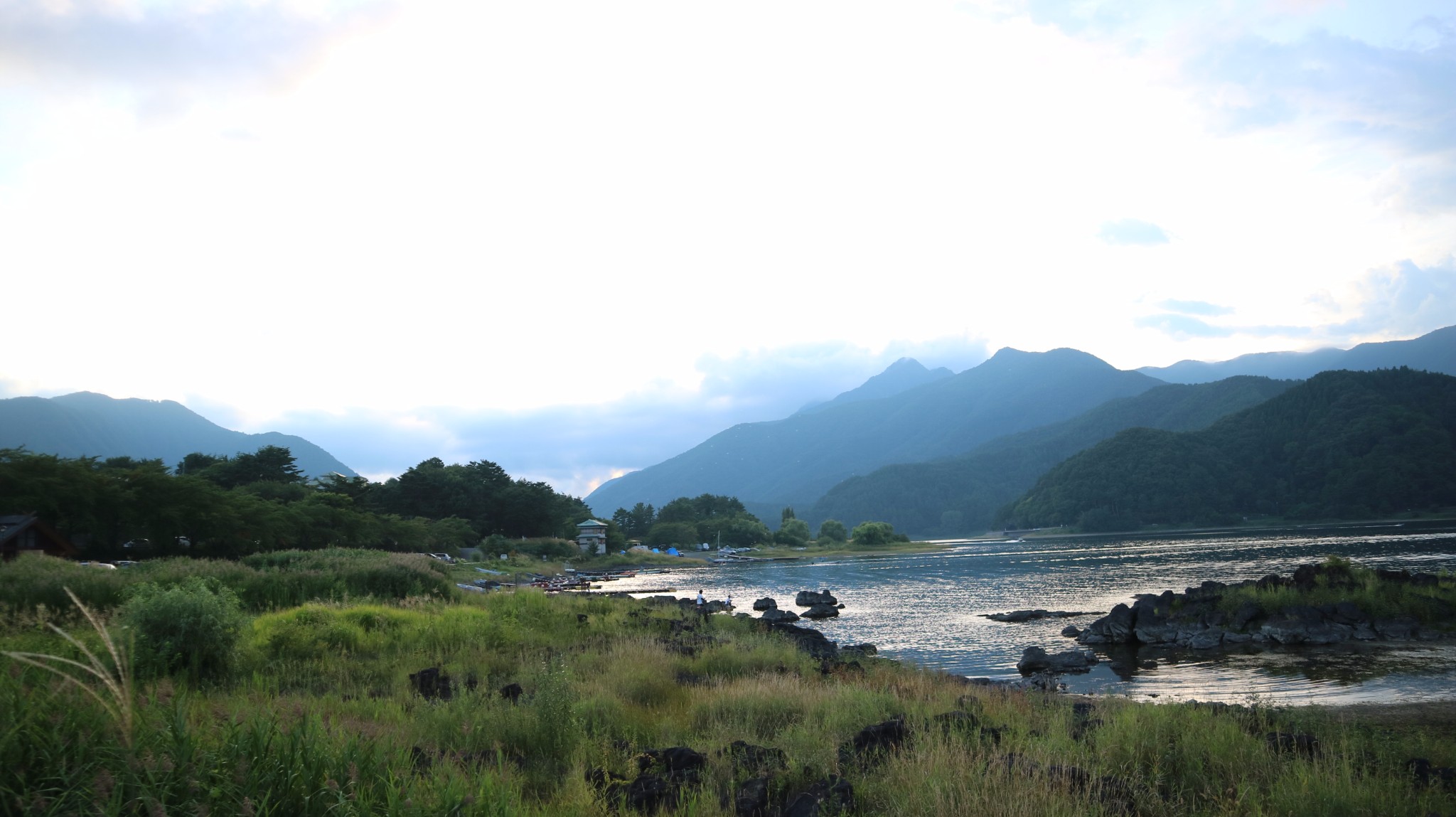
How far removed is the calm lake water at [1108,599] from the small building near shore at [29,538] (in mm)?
38762

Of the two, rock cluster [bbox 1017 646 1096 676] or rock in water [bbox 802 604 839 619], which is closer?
rock cluster [bbox 1017 646 1096 676]

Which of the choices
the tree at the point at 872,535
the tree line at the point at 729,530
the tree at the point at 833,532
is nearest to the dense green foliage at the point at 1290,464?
the tree line at the point at 729,530

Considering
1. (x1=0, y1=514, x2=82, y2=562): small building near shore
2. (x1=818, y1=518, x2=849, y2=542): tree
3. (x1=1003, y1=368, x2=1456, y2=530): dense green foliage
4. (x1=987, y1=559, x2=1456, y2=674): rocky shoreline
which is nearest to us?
(x1=987, y1=559, x2=1456, y2=674): rocky shoreline

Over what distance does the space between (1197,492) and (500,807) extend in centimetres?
18987

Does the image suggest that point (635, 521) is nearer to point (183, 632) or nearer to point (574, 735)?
point (183, 632)

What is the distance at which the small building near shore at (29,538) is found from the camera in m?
37.3

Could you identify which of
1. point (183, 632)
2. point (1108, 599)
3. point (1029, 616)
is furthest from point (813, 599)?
point (183, 632)

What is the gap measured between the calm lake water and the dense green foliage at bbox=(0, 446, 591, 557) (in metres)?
26.6

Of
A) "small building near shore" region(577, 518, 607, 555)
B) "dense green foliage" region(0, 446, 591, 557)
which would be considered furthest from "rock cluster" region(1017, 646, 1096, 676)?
"small building near shore" region(577, 518, 607, 555)

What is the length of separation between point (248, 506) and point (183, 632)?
53.8 metres

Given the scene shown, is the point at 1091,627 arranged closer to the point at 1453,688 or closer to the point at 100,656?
the point at 1453,688

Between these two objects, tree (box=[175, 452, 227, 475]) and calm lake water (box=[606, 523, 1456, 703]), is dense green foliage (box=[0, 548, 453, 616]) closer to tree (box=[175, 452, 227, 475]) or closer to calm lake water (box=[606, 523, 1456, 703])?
calm lake water (box=[606, 523, 1456, 703])

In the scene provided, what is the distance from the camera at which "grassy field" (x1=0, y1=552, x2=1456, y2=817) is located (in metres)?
4.70

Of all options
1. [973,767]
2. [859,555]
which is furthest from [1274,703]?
[859,555]
